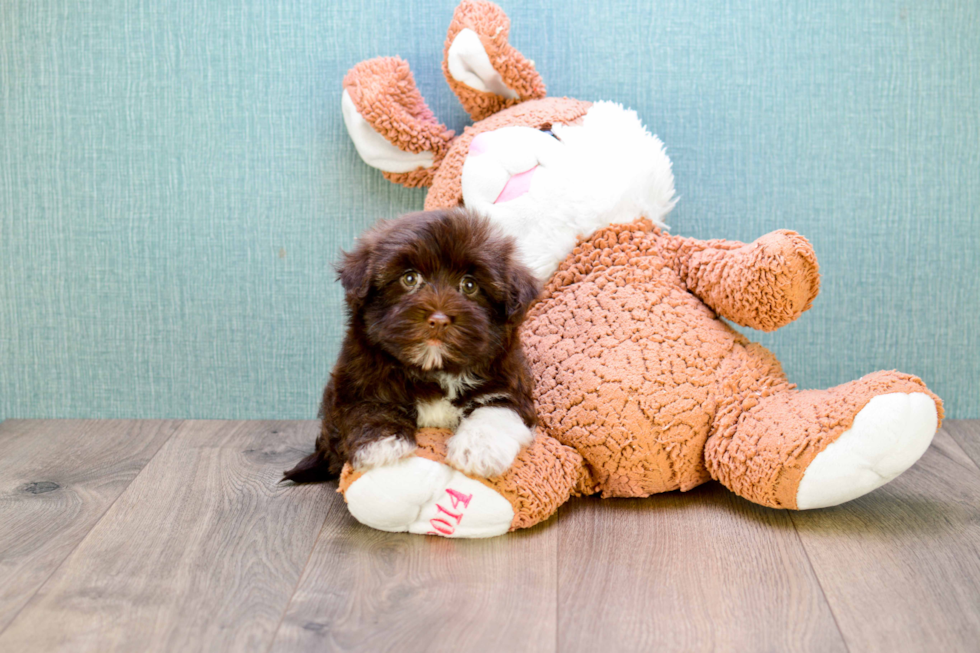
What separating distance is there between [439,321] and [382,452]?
0.27m

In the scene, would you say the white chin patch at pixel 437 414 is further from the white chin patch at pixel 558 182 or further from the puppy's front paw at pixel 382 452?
the white chin patch at pixel 558 182

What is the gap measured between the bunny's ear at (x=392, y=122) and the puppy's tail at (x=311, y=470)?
0.73 metres

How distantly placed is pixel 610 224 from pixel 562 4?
0.67m

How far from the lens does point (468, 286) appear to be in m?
1.49

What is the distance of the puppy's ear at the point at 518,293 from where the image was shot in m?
1.50

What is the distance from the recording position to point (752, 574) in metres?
1.45

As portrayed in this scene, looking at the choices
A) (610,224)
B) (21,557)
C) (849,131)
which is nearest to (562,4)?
(610,224)

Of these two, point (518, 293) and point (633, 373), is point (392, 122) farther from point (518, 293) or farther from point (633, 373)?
point (633, 373)

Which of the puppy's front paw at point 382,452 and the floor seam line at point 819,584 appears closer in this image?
the floor seam line at point 819,584

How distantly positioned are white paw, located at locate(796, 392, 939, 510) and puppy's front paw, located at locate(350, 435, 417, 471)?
0.76 metres

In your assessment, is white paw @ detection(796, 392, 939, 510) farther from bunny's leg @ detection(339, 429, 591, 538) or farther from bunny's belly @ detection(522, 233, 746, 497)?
bunny's leg @ detection(339, 429, 591, 538)

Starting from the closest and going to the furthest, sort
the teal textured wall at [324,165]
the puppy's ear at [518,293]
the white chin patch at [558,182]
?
the puppy's ear at [518,293] → the white chin patch at [558,182] → the teal textured wall at [324,165]

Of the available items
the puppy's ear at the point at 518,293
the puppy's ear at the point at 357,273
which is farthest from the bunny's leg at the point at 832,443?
the puppy's ear at the point at 357,273

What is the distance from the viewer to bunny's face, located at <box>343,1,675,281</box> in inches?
72.2
